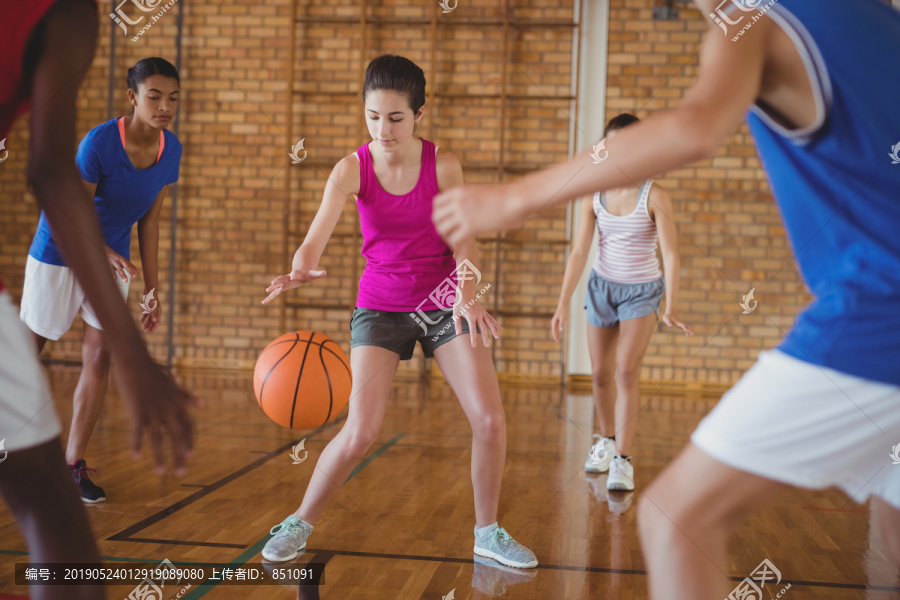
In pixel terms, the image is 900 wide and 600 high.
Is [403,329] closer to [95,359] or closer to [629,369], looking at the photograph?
[95,359]

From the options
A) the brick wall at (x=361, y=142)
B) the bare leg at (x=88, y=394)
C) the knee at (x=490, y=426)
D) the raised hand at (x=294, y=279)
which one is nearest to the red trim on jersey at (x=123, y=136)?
the bare leg at (x=88, y=394)

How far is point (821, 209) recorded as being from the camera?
1.08 m

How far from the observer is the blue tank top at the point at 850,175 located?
39.0 inches

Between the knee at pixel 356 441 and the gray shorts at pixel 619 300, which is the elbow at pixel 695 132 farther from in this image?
the gray shorts at pixel 619 300

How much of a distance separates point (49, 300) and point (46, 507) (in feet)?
7.85

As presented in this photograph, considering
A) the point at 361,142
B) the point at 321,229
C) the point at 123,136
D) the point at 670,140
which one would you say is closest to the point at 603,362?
the point at 321,229

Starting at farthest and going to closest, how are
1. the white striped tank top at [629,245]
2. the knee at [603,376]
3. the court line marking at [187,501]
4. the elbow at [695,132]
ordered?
the knee at [603,376] → the white striped tank top at [629,245] → the court line marking at [187,501] → the elbow at [695,132]

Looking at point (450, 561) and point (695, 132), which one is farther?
point (450, 561)

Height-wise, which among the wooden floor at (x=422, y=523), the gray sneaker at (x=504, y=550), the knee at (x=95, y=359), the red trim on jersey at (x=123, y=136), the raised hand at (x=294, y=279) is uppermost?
the red trim on jersey at (x=123, y=136)

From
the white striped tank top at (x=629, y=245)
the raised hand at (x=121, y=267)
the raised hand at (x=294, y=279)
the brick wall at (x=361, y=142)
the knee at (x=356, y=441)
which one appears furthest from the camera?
the brick wall at (x=361, y=142)

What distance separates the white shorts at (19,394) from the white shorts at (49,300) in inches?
87.5

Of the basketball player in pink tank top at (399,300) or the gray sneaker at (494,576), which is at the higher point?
the basketball player in pink tank top at (399,300)

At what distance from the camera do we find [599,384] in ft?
12.9

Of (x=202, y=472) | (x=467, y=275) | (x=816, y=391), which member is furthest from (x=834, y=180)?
(x=202, y=472)
